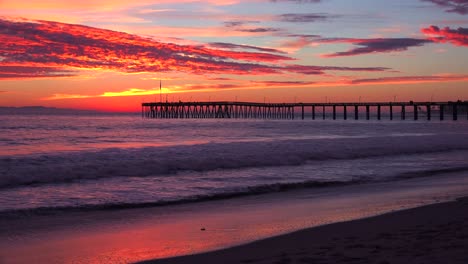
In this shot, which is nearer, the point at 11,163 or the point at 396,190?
the point at 396,190

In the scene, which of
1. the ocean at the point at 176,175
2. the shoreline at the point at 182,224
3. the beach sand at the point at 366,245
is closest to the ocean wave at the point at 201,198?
the ocean at the point at 176,175

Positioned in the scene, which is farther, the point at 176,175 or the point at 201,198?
the point at 176,175

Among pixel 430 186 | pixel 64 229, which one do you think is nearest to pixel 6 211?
pixel 64 229

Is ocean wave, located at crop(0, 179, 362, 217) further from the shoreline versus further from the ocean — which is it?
the shoreline

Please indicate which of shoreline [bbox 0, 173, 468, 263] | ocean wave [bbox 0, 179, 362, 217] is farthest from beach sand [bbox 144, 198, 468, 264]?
ocean wave [bbox 0, 179, 362, 217]

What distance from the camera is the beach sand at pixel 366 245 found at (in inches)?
202

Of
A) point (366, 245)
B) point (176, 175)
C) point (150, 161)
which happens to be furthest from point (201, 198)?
point (150, 161)

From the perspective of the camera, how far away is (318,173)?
15102 mm

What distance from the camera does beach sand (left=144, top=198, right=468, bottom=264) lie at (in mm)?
5121

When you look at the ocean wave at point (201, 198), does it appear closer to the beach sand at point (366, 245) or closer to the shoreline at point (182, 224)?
the shoreline at point (182, 224)

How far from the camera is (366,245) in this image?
5750mm

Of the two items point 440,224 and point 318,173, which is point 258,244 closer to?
point 440,224

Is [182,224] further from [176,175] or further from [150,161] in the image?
[150,161]

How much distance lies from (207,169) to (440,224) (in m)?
A: 10.3
